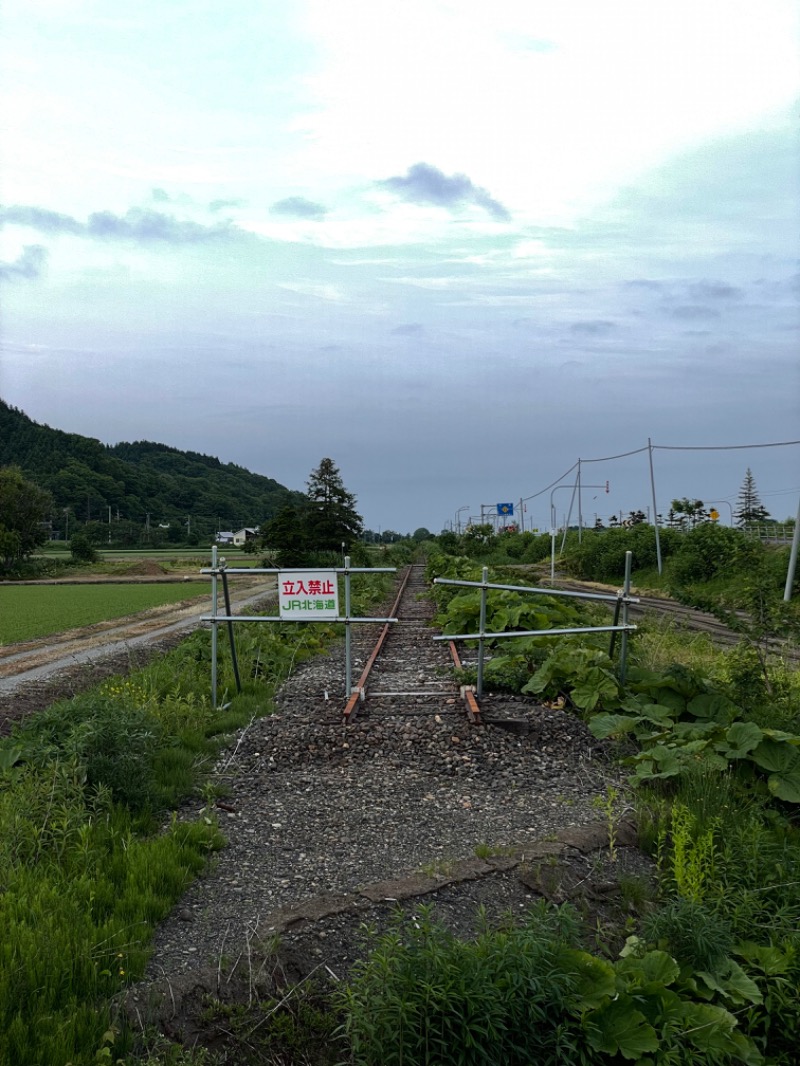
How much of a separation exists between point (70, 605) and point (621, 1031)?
95.6 ft

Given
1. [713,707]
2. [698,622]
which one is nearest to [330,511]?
[698,622]

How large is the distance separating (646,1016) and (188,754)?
4427 millimetres

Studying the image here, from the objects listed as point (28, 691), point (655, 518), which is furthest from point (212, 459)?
point (28, 691)

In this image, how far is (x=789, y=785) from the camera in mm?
5816

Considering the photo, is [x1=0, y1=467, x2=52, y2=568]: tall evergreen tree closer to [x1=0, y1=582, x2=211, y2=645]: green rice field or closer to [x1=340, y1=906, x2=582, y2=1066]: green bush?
[x1=0, y1=582, x2=211, y2=645]: green rice field

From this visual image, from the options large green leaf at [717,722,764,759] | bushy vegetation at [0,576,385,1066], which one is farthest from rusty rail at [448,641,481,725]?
large green leaf at [717,722,764,759]

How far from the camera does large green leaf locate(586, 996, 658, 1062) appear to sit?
335 centimetres

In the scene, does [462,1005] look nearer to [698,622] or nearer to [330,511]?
[698,622]

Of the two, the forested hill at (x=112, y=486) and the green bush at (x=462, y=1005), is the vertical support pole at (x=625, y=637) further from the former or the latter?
the forested hill at (x=112, y=486)

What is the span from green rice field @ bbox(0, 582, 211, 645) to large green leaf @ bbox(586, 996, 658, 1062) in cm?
1801

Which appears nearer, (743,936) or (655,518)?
(743,936)

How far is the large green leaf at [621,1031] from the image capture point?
3346mm

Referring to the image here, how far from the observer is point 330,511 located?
56.2 metres

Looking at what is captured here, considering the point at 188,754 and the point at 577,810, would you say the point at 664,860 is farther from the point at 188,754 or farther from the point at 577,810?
the point at 188,754
